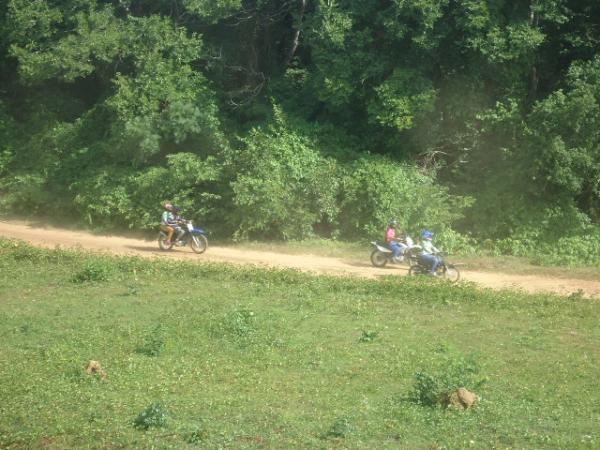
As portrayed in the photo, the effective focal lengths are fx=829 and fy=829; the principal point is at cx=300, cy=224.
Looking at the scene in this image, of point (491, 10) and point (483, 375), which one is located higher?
point (491, 10)

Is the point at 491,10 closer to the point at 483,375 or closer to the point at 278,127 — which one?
the point at 278,127

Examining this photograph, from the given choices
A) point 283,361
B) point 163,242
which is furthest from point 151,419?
point 163,242

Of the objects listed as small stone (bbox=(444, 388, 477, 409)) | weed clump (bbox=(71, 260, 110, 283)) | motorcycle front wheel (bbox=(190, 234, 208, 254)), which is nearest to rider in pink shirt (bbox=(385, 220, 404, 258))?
motorcycle front wheel (bbox=(190, 234, 208, 254))

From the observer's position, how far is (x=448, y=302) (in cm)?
1414

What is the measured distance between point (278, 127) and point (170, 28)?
4.35 metres

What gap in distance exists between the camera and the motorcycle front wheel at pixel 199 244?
64.8 ft

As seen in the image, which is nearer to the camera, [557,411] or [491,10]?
[557,411]

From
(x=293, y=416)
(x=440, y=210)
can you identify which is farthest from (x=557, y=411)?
(x=440, y=210)

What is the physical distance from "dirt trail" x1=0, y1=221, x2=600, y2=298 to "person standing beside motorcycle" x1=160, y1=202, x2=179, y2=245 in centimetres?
47

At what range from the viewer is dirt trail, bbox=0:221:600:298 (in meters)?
16.5

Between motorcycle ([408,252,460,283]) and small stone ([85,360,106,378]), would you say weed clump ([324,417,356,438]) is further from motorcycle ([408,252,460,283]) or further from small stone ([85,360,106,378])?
motorcycle ([408,252,460,283])

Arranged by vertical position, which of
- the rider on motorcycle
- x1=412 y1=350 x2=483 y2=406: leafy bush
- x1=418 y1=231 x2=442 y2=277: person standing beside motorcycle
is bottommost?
x1=412 y1=350 x2=483 y2=406: leafy bush

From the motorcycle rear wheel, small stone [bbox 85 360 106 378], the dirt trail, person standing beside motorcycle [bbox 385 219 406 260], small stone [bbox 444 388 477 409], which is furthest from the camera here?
person standing beside motorcycle [bbox 385 219 406 260]

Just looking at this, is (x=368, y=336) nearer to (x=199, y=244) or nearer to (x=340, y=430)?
(x=340, y=430)
